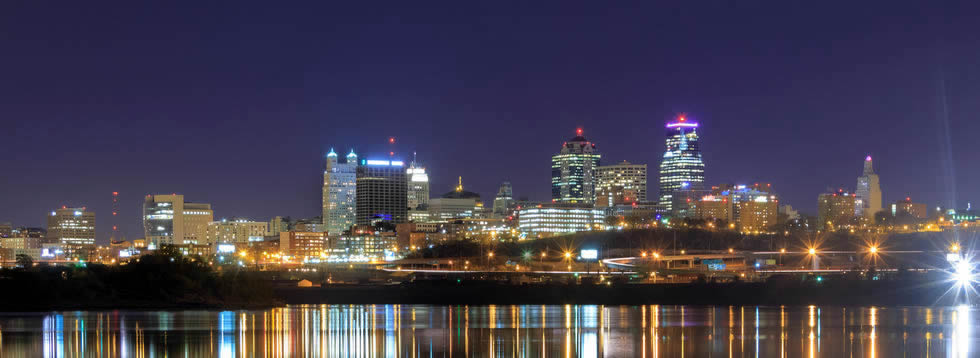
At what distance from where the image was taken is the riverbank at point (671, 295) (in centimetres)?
10725

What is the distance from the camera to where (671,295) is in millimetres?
110250

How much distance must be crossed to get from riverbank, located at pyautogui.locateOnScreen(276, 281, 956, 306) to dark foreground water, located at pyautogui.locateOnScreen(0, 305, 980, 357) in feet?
40.4

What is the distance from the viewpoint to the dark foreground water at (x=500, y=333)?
56.1 metres

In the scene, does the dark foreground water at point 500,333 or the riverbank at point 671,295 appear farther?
the riverbank at point 671,295

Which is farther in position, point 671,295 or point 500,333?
point 671,295

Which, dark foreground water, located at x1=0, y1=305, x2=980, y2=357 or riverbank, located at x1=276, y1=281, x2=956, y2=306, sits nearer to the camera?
dark foreground water, located at x1=0, y1=305, x2=980, y2=357

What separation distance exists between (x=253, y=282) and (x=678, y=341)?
182 ft

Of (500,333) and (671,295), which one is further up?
(500,333)

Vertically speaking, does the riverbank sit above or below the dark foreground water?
below

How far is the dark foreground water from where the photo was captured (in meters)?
56.1

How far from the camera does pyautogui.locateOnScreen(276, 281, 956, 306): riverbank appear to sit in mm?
107250

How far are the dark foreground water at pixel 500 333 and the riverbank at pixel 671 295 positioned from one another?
12308mm

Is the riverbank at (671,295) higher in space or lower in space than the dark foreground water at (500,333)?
lower

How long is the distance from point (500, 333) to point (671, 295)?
46.8 meters
